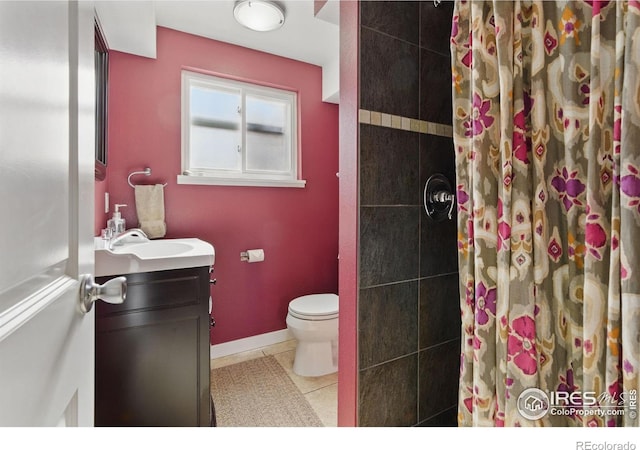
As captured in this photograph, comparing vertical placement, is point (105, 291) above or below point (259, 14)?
below

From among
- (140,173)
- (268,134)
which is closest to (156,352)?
(140,173)

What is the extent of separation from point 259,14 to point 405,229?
5.13ft

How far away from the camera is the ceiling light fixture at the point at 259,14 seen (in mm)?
1675

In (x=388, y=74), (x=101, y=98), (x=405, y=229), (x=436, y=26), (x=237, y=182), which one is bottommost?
(x=405, y=229)

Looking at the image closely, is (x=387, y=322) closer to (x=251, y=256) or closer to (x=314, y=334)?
(x=314, y=334)

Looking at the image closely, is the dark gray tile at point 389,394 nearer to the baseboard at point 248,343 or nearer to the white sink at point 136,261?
the white sink at point 136,261

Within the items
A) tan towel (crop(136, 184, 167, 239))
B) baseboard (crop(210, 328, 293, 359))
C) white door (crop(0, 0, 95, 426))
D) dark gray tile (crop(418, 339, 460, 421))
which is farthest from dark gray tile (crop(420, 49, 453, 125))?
baseboard (crop(210, 328, 293, 359))

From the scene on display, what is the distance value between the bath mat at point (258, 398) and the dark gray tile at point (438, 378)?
0.64 metres

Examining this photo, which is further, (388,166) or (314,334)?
(314,334)

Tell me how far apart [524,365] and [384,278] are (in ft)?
1.51

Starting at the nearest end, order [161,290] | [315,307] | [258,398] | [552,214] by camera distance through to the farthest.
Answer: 1. [552,214]
2. [161,290]
3. [258,398]
4. [315,307]

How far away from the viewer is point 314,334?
1857 millimetres
